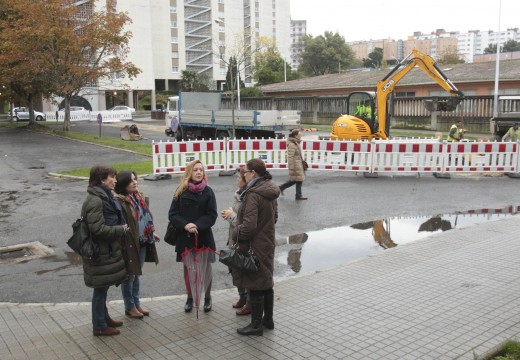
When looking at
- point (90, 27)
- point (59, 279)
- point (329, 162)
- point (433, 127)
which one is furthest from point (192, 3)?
point (59, 279)

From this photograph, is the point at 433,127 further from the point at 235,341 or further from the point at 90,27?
the point at 235,341

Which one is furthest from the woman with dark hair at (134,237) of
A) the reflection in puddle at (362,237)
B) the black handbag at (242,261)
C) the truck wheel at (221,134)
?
the truck wheel at (221,134)

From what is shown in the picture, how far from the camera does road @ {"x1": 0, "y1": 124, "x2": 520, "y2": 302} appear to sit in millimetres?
7449

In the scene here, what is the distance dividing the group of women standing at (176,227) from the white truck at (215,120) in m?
19.9

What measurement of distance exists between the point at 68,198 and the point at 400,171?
384 inches

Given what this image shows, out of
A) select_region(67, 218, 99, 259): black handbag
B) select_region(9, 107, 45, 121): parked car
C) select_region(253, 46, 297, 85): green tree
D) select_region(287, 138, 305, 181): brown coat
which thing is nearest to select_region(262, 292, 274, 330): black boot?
select_region(67, 218, 99, 259): black handbag

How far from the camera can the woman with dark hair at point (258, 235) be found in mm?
5371

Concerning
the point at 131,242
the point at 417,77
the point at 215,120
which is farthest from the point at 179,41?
the point at 131,242

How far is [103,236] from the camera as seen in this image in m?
5.22

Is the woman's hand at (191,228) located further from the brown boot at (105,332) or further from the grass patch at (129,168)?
the grass patch at (129,168)

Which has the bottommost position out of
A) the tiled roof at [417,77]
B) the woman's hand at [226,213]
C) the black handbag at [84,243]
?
the black handbag at [84,243]

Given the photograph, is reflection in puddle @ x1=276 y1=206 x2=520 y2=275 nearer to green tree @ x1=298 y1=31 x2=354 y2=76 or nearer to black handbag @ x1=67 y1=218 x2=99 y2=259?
black handbag @ x1=67 y1=218 x2=99 y2=259

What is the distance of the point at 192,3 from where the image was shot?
265ft

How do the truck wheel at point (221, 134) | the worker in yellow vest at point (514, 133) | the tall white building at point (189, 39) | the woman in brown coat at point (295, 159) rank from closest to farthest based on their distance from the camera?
the woman in brown coat at point (295, 159), the worker in yellow vest at point (514, 133), the truck wheel at point (221, 134), the tall white building at point (189, 39)
